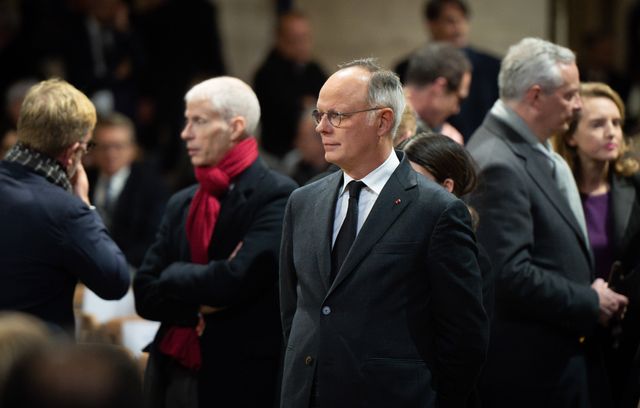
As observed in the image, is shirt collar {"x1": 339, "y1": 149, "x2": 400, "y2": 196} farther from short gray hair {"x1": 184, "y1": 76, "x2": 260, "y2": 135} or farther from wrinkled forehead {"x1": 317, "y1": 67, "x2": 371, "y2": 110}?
short gray hair {"x1": 184, "y1": 76, "x2": 260, "y2": 135}

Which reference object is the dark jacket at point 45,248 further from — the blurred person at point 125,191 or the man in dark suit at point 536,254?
the blurred person at point 125,191

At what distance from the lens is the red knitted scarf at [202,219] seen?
4.90 meters

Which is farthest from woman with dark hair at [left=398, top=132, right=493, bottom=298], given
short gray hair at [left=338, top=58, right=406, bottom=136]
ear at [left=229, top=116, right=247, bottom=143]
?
ear at [left=229, top=116, right=247, bottom=143]

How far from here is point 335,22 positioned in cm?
1051

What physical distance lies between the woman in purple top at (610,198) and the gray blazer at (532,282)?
0.27 meters

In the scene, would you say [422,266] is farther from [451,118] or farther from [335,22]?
[335,22]

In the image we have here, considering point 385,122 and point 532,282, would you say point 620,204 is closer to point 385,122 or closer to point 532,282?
point 532,282

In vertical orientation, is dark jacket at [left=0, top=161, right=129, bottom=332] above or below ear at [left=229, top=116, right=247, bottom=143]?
below

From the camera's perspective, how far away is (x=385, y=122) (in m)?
4.00

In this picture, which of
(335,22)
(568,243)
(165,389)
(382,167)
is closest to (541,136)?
(568,243)

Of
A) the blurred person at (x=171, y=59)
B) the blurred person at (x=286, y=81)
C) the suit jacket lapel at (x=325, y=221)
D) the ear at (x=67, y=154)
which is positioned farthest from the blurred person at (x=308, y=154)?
the suit jacket lapel at (x=325, y=221)

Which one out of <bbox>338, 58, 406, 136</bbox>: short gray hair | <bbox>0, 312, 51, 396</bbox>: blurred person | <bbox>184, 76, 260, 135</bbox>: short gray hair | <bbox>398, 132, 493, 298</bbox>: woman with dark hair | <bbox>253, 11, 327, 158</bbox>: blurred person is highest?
<bbox>338, 58, 406, 136</bbox>: short gray hair

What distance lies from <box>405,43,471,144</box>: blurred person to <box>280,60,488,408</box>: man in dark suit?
2.01 meters

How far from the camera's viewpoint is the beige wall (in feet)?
33.4
